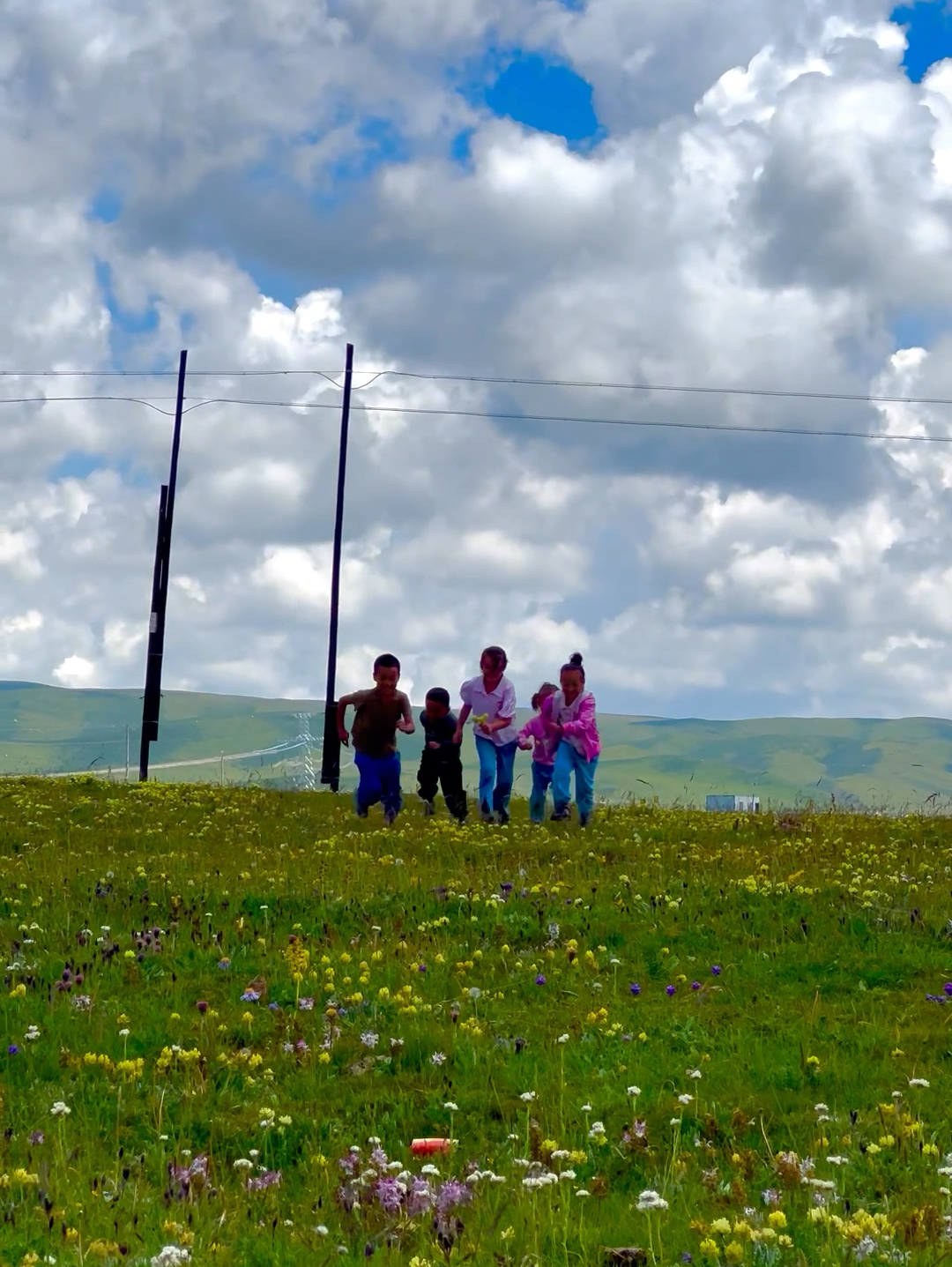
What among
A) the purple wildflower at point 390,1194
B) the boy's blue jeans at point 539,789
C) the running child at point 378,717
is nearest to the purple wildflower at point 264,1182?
the purple wildflower at point 390,1194

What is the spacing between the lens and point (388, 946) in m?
12.3

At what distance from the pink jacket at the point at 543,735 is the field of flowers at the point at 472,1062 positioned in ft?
18.4

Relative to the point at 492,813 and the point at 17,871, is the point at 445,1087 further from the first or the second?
the point at 492,813

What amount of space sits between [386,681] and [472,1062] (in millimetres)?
13048

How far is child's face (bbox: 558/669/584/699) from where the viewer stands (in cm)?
2316

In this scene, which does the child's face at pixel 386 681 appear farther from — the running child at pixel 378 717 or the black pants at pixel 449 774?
the black pants at pixel 449 774

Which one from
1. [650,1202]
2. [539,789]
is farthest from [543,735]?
[650,1202]

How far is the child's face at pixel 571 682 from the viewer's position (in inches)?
912

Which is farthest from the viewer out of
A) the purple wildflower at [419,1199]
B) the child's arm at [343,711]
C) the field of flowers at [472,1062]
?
the child's arm at [343,711]

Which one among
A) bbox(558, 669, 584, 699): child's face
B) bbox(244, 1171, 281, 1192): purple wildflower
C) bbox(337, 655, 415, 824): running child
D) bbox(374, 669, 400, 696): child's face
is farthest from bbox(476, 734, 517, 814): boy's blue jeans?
bbox(244, 1171, 281, 1192): purple wildflower

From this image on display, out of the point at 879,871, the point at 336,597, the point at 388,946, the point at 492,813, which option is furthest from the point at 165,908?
the point at 336,597

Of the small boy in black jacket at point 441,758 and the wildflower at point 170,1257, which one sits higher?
the small boy in black jacket at point 441,758

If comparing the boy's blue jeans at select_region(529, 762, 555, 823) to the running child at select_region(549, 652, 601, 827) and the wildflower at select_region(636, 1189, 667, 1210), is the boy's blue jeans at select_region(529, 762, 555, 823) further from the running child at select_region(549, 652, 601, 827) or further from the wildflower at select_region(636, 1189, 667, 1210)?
the wildflower at select_region(636, 1189, 667, 1210)

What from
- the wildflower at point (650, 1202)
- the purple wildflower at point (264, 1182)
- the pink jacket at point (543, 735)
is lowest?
the purple wildflower at point (264, 1182)
